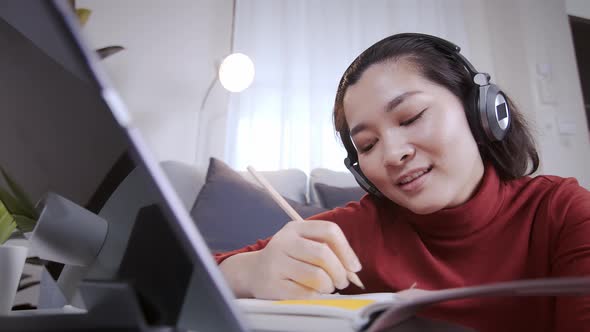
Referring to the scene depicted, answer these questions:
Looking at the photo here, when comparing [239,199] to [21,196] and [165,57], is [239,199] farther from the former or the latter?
[165,57]

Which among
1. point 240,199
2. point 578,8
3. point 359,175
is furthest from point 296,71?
point 578,8

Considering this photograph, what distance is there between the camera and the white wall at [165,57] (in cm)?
196

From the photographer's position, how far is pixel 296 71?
211cm

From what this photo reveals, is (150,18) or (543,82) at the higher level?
(150,18)

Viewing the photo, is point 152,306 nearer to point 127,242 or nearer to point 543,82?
point 127,242

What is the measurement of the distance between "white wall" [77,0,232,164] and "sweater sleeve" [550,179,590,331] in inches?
Result: 65.6

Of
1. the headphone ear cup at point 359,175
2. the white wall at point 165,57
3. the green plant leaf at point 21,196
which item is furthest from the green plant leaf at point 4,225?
the white wall at point 165,57

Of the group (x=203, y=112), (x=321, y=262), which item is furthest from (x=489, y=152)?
(x=203, y=112)

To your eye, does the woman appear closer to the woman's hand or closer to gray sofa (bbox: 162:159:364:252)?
the woman's hand

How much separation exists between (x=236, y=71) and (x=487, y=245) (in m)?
1.28

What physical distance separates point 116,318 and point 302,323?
Answer: 0.12 meters

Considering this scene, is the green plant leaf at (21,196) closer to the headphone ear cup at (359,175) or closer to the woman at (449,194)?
the woman at (449,194)

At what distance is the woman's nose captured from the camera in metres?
0.60

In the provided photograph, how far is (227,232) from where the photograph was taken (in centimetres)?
120
